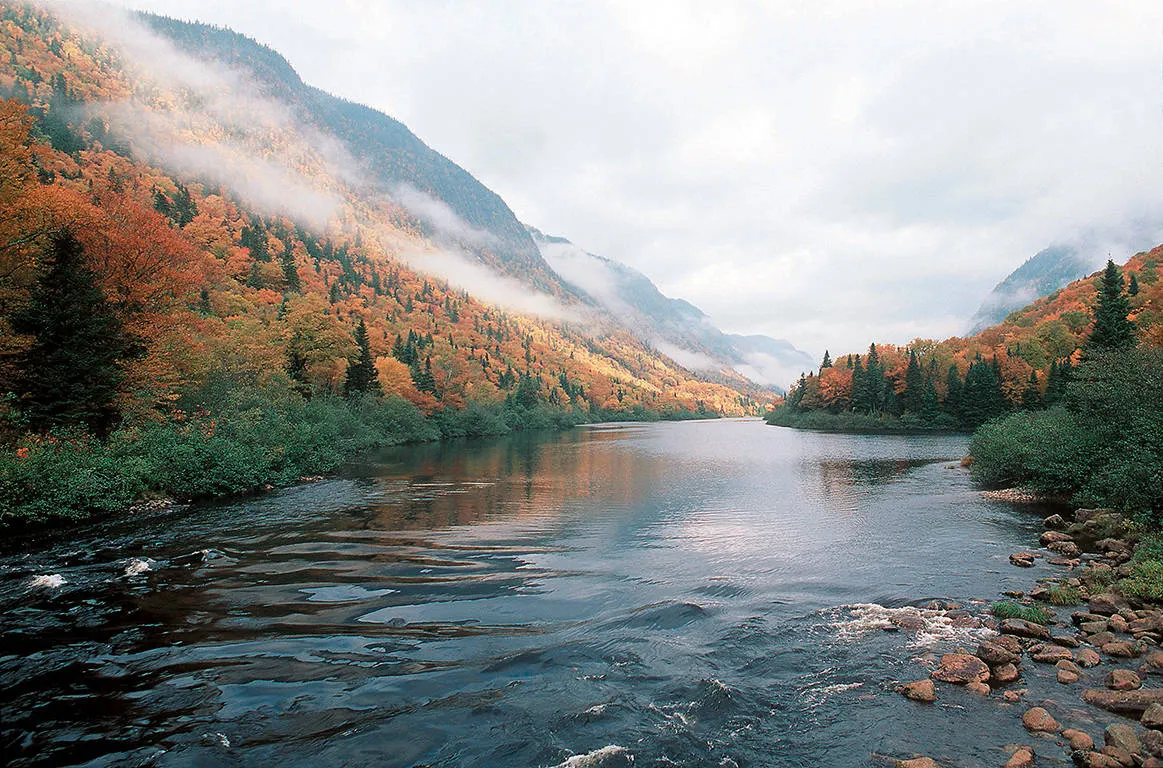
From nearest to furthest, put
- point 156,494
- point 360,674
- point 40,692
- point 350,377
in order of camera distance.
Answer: point 40,692, point 360,674, point 156,494, point 350,377

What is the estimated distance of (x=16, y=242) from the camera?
78.6 ft

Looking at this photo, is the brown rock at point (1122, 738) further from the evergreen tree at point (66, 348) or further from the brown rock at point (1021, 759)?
the evergreen tree at point (66, 348)

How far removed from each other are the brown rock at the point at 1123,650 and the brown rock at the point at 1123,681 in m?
1.38

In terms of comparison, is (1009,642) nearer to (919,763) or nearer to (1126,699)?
(1126,699)

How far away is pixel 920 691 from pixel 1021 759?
6.80 ft

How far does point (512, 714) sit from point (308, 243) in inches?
8019

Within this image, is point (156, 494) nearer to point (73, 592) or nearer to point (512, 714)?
point (73, 592)

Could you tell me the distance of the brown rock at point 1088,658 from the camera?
33.9 ft

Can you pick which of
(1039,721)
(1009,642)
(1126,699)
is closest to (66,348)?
(1039,721)

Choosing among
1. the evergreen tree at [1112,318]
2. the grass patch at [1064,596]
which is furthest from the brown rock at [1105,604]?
the evergreen tree at [1112,318]

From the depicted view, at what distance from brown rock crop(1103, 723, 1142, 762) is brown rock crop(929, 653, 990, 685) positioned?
6.96 feet

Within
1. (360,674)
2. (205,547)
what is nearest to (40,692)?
(360,674)

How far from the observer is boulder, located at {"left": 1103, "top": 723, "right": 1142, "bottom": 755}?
292 inches

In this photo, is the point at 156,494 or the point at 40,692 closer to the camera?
the point at 40,692
